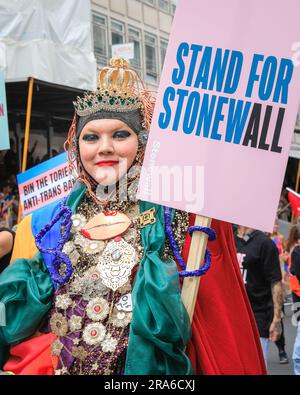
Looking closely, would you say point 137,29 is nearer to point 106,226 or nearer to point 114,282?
point 106,226

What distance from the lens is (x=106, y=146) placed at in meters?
2.96

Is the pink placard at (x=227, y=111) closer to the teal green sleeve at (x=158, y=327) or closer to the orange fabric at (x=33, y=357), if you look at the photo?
the teal green sleeve at (x=158, y=327)

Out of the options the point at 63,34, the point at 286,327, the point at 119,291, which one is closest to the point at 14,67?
the point at 63,34

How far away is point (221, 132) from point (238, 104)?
13cm

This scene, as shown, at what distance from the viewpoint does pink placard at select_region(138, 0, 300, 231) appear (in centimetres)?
252

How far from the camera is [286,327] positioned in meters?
10.1

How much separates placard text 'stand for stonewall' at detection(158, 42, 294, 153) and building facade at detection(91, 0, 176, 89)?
692 inches

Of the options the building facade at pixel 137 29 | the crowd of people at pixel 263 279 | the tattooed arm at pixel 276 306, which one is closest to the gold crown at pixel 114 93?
the crowd of people at pixel 263 279

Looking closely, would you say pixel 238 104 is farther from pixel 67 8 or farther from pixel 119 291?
pixel 67 8

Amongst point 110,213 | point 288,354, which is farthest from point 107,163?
point 288,354

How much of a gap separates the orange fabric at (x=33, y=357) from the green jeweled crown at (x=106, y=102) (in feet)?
3.37

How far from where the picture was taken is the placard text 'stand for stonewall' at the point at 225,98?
2.53 m

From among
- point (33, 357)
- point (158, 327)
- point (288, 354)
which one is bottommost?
point (288, 354)

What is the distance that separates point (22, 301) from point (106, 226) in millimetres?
483
